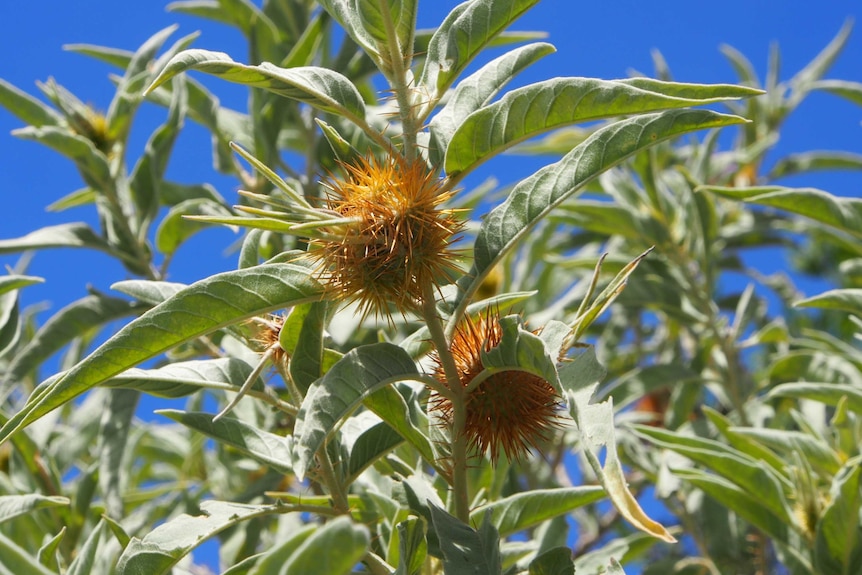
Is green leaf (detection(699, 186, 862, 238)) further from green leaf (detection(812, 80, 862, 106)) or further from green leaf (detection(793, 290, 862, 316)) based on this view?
green leaf (detection(812, 80, 862, 106))

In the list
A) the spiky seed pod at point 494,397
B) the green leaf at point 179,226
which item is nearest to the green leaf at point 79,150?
the green leaf at point 179,226

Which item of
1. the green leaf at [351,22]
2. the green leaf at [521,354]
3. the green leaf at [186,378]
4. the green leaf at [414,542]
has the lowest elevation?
the green leaf at [414,542]

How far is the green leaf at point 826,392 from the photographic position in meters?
2.35

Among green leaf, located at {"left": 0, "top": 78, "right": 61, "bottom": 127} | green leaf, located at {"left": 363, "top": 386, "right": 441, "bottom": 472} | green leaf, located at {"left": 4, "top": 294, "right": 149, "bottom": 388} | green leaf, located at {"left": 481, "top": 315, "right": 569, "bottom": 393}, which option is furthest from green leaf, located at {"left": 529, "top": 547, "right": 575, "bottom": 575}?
green leaf, located at {"left": 0, "top": 78, "right": 61, "bottom": 127}

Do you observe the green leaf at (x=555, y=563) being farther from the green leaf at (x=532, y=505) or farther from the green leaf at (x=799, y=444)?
A: the green leaf at (x=799, y=444)

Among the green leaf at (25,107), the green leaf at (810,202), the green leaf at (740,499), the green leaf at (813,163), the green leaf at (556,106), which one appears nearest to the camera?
the green leaf at (556,106)

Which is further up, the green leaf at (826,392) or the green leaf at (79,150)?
the green leaf at (79,150)

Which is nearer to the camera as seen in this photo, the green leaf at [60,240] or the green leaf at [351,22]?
the green leaf at [351,22]

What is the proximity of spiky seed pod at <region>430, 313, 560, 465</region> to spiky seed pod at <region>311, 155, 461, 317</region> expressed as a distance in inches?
7.3

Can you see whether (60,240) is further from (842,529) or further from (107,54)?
(842,529)

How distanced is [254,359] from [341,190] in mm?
629

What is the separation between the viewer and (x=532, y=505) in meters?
1.93

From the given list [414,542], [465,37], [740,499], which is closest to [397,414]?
[414,542]

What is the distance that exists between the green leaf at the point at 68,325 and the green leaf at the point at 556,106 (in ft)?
5.44
